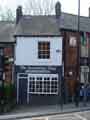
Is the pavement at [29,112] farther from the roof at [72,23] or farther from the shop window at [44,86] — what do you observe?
the roof at [72,23]

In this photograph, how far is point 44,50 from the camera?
3716 centimetres

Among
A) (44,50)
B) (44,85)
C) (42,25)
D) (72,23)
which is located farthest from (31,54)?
(72,23)

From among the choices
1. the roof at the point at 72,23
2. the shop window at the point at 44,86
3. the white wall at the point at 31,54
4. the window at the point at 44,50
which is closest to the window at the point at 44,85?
the shop window at the point at 44,86

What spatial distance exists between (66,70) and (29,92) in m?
3.85

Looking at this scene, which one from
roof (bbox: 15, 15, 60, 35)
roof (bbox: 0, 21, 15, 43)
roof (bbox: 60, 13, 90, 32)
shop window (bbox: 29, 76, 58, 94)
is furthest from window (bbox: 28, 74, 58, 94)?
roof (bbox: 60, 13, 90, 32)

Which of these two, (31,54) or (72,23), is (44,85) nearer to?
(31,54)

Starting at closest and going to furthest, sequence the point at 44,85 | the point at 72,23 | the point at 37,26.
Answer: the point at 44,85 → the point at 37,26 → the point at 72,23

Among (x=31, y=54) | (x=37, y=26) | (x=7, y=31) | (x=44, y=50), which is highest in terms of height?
(x=37, y=26)

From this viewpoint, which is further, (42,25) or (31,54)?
(42,25)

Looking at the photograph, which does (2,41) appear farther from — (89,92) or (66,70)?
(89,92)

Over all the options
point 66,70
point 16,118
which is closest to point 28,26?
point 66,70

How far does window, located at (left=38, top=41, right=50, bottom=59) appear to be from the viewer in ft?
122

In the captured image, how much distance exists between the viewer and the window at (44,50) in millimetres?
37094

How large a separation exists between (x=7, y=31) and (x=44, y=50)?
4.41 m
